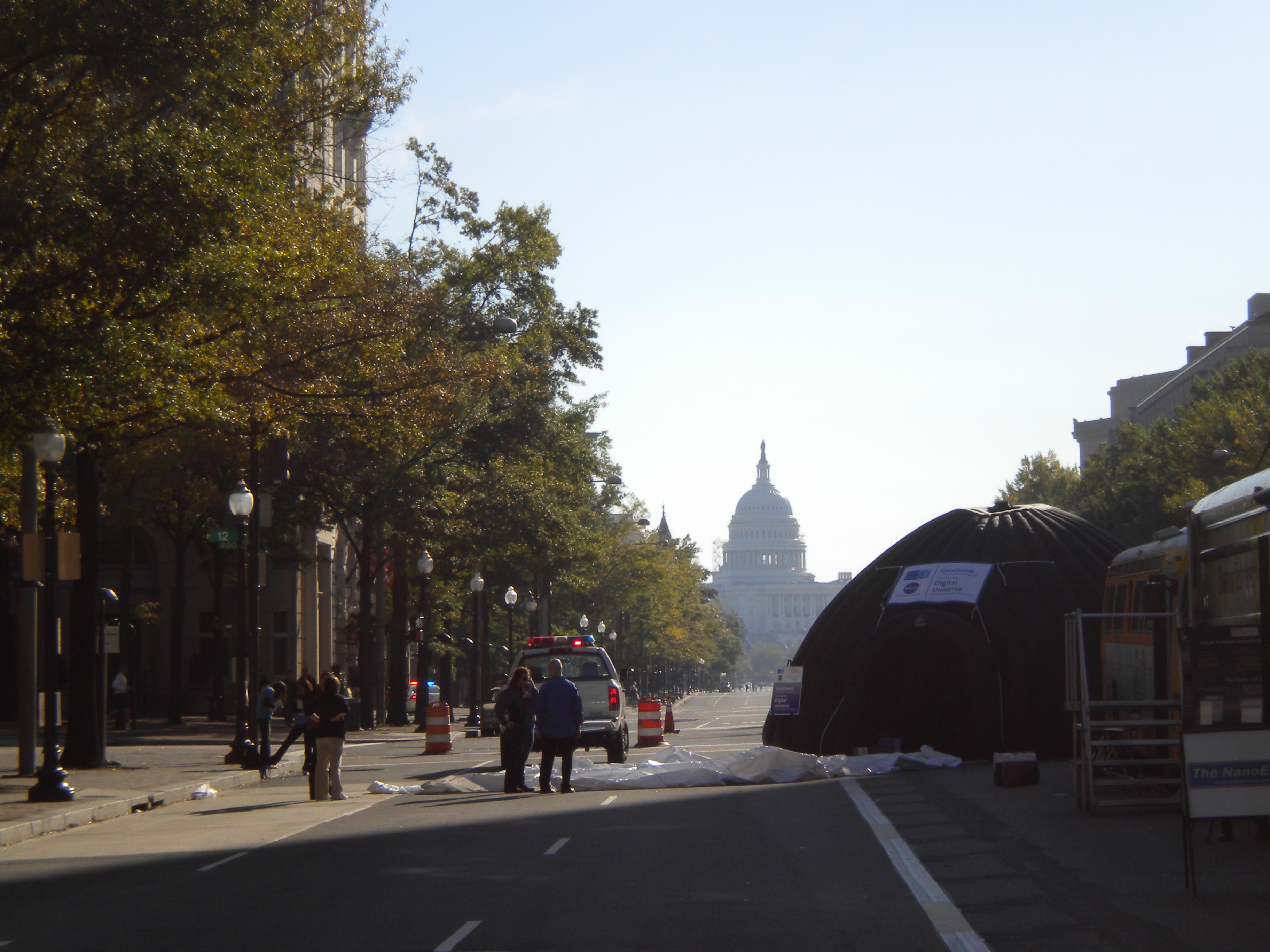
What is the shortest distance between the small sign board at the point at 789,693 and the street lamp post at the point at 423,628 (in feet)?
44.9

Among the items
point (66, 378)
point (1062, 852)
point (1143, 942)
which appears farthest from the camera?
point (66, 378)

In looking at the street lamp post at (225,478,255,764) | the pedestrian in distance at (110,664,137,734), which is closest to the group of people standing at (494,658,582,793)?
the street lamp post at (225,478,255,764)

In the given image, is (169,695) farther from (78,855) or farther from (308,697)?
(78,855)

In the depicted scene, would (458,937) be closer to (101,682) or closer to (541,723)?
(541,723)

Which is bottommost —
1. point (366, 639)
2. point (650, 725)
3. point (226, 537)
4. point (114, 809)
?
point (650, 725)

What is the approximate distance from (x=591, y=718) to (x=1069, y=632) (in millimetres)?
11536

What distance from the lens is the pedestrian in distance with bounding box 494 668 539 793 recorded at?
2062 centimetres

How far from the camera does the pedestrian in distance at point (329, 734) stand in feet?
65.9

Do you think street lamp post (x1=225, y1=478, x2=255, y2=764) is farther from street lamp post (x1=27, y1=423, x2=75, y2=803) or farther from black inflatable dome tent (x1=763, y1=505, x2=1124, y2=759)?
black inflatable dome tent (x1=763, y1=505, x2=1124, y2=759)

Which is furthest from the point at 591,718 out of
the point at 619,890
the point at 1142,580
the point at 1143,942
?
the point at 1143,942

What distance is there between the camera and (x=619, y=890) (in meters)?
11.7

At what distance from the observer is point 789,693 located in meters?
29.0

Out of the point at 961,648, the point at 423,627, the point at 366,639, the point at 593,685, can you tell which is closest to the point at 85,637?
the point at 593,685

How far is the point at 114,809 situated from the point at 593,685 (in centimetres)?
1035
